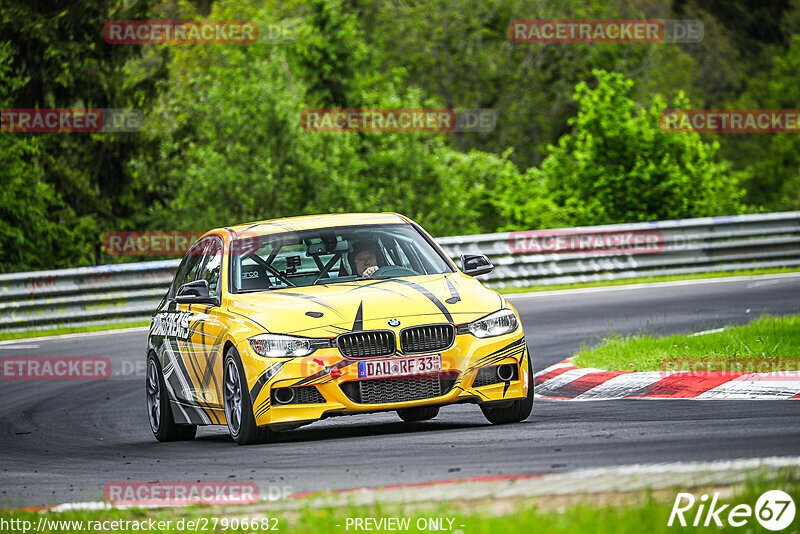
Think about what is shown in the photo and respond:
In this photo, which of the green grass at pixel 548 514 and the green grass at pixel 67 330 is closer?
the green grass at pixel 548 514

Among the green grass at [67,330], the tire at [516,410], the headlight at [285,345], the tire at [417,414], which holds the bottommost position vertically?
the green grass at [67,330]

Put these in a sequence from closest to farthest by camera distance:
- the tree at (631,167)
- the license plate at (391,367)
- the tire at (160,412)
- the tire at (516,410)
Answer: the license plate at (391,367) → the tire at (516,410) → the tire at (160,412) → the tree at (631,167)

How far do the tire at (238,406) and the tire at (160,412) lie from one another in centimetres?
132

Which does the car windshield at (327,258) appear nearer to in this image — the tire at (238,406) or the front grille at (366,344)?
the tire at (238,406)

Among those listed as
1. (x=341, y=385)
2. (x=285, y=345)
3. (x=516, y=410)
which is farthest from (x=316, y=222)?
(x=516, y=410)

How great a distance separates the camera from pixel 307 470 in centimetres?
732

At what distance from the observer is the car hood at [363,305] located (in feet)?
28.5

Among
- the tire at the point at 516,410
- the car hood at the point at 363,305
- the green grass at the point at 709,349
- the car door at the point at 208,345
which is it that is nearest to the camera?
the car hood at the point at 363,305

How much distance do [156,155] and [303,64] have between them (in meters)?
8.42

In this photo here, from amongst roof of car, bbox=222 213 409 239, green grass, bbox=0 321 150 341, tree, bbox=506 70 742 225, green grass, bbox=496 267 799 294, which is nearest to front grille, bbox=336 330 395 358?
roof of car, bbox=222 213 409 239

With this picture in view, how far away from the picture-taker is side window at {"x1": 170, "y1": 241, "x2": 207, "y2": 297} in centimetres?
1093

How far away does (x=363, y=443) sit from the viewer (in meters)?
8.49

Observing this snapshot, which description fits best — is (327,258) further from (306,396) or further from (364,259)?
(306,396)

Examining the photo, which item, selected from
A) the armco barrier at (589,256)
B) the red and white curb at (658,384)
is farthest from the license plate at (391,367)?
the armco barrier at (589,256)
